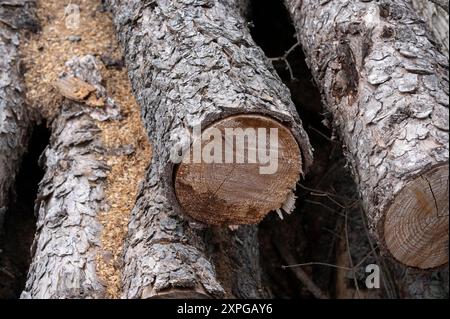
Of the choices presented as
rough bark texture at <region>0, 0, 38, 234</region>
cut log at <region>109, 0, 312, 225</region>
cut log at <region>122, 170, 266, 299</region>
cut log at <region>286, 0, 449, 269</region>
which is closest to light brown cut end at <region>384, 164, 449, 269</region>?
cut log at <region>286, 0, 449, 269</region>

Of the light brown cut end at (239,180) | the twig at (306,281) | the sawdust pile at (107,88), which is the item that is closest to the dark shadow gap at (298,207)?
the twig at (306,281)

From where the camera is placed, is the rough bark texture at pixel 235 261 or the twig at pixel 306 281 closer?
the rough bark texture at pixel 235 261

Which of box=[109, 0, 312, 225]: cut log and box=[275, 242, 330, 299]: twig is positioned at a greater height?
box=[109, 0, 312, 225]: cut log

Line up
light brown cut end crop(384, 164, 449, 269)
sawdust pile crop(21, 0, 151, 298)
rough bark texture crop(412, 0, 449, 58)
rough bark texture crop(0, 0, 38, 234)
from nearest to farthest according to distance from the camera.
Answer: light brown cut end crop(384, 164, 449, 269) < sawdust pile crop(21, 0, 151, 298) < rough bark texture crop(0, 0, 38, 234) < rough bark texture crop(412, 0, 449, 58)

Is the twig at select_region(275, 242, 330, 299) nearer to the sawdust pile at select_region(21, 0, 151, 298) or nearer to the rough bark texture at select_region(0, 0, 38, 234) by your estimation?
the sawdust pile at select_region(21, 0, 151, 298)

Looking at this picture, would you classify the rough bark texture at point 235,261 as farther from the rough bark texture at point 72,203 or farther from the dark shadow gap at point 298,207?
the dark shadow gap at point 298,207

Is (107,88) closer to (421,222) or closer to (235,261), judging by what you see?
(235,261)
